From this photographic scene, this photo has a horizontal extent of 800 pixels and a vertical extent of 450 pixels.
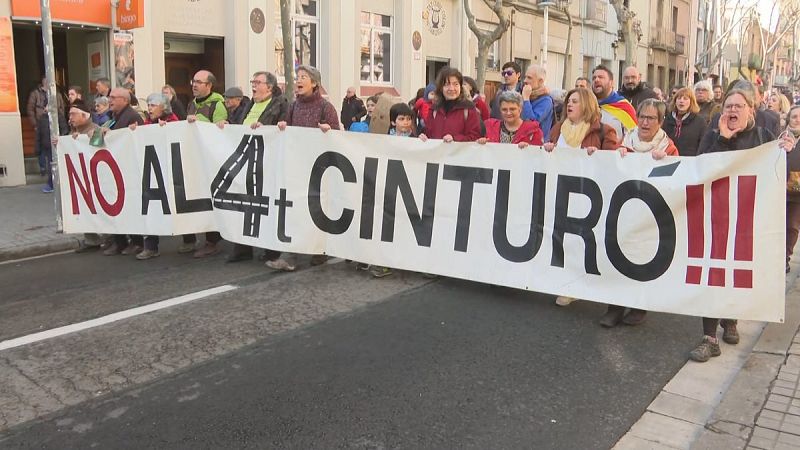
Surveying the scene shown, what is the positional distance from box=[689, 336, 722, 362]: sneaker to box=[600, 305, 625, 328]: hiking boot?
0.65 m

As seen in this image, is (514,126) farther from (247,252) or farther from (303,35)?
(303,35)

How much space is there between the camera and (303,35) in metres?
17.4

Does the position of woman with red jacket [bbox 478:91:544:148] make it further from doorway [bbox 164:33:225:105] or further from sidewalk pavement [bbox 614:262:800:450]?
doorway [bbox 164:33:225:105]

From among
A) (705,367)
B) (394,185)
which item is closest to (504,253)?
(394,185)

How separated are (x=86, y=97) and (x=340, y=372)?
12.2 metres

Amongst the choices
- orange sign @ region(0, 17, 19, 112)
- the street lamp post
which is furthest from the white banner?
orange sign @ region(0, 17, 19, 112)

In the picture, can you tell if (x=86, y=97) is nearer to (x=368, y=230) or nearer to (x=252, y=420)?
(x=368, y=230)

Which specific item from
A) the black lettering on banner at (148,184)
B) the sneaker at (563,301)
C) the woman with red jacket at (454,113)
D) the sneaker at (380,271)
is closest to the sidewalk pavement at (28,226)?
the black lettering on banner at (148,184)

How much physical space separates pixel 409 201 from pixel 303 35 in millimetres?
12322

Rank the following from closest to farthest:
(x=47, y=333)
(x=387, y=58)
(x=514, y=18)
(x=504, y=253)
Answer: (x=47, y=333), (x=504, y=253), (x=387, y=58), (x=514, y=18)

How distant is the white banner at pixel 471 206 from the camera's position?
4.80 meters

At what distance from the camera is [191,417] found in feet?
12.2

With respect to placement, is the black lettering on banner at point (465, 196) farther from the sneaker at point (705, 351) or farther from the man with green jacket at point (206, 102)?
the man with green jacket at point (206, 102)

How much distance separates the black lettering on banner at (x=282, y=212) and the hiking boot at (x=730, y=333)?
12.3 feet
